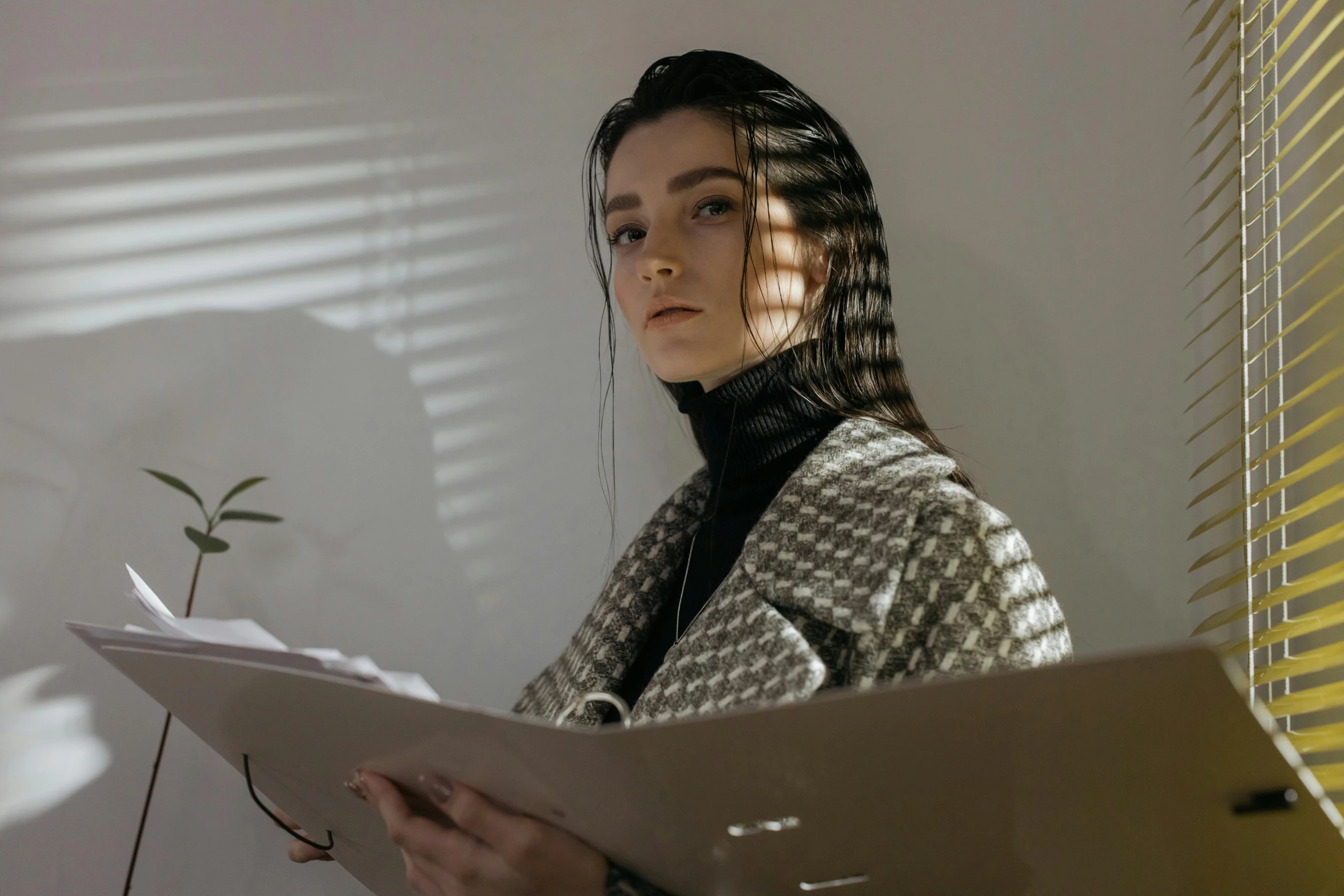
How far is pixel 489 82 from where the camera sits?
149 cm

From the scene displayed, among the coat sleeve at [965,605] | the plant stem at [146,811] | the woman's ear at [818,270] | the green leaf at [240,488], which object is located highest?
the woman's ear at [818,270]

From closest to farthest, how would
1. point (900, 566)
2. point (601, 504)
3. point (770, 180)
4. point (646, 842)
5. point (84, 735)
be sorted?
point (646, 842) → point (900, 566) → point (770, 180) → point (84, 735) → point (601, 504)

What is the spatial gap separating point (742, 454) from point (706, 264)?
0.21 metres

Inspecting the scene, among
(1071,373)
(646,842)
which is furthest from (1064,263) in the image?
(646,842)

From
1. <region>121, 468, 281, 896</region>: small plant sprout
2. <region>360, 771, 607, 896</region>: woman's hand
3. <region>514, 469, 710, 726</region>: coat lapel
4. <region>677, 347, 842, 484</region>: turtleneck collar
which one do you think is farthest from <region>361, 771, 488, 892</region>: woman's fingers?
<region>121, 468, 281, 896</region>: small plant sprout

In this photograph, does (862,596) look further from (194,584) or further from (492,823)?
(194,584)

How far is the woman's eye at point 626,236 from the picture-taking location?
1.13m

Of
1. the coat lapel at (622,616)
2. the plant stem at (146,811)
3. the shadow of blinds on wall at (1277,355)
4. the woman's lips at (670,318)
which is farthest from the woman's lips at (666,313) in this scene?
the plant stem at (146,811)

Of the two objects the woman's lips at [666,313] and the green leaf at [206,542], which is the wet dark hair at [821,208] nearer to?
the woman's lips at [666,313]

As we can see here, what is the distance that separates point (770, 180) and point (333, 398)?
760 mm

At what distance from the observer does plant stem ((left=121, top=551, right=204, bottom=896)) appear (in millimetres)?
1220

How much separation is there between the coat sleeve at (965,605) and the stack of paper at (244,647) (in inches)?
14.9

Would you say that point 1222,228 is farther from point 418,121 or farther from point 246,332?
point 246,332

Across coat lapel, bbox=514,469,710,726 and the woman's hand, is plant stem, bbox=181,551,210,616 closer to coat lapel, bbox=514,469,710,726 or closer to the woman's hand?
coat lapel, bbox=514,469,710,726
